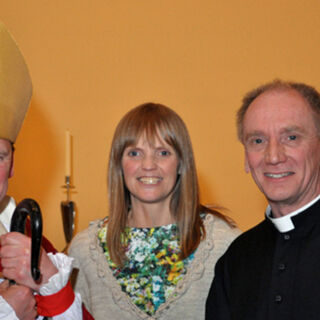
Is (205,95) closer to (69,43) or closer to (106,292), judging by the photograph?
(69,43)

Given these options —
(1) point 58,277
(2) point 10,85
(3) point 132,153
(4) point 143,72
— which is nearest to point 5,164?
(2) point 10,85

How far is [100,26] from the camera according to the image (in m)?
3.83

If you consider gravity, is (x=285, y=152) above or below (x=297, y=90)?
below

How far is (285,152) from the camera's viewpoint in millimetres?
1871

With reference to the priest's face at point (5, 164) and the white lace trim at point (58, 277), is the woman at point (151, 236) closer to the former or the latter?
the white lace trim at point (58, 277)

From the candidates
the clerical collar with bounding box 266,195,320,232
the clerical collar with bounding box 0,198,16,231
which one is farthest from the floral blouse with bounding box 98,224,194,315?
the clerical collar with bounding box 0,198,16,231

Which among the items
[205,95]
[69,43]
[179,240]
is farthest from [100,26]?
[179,240]

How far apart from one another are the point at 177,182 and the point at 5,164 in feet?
3.74

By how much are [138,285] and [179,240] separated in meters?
0.28

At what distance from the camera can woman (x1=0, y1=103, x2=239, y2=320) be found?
7.37 ft

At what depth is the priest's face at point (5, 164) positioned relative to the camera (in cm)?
151

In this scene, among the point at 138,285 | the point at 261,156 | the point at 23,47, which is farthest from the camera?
the point at 23,47

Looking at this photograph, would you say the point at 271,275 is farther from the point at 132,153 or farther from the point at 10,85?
the point at 10,85

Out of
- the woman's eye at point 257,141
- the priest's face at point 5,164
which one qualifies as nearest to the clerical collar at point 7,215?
the priest's face at point 5,164
